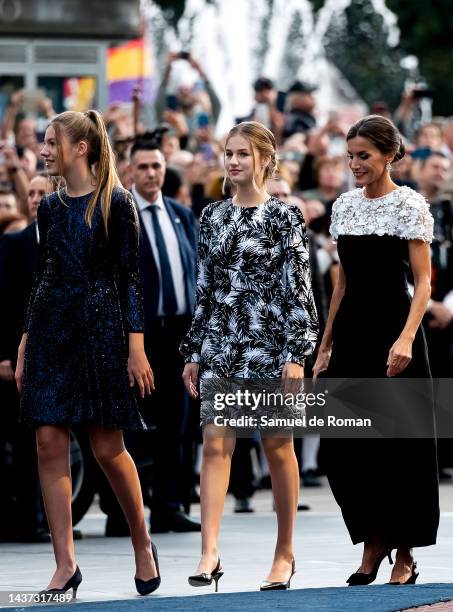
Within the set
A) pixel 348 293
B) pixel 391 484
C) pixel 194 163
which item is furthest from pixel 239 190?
pixel 194 163

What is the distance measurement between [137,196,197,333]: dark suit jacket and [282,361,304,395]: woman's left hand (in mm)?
2898

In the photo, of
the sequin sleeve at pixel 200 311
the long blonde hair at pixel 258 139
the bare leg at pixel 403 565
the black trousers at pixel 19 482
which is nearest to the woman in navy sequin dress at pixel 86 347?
the sequin sleeve at pixel 200 311

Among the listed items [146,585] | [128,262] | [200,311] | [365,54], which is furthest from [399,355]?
[365,54]

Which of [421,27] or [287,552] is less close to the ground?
[421,27]

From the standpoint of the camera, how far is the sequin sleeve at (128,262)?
8336 mm

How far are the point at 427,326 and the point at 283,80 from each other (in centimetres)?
3171

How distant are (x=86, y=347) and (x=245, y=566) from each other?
1930mm

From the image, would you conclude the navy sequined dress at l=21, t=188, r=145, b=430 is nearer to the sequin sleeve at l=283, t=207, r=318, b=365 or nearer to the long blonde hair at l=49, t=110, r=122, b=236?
the long blonde hair at l=49, t=110, r=122, b=236

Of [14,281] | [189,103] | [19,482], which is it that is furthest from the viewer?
[189,103]

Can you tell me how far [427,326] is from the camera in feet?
50.4

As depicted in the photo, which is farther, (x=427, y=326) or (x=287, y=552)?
(x=427, y=326)

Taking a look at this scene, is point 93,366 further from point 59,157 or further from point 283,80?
point 283,80

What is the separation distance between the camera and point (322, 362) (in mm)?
8953

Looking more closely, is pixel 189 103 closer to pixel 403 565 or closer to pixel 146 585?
pixel 403 565
